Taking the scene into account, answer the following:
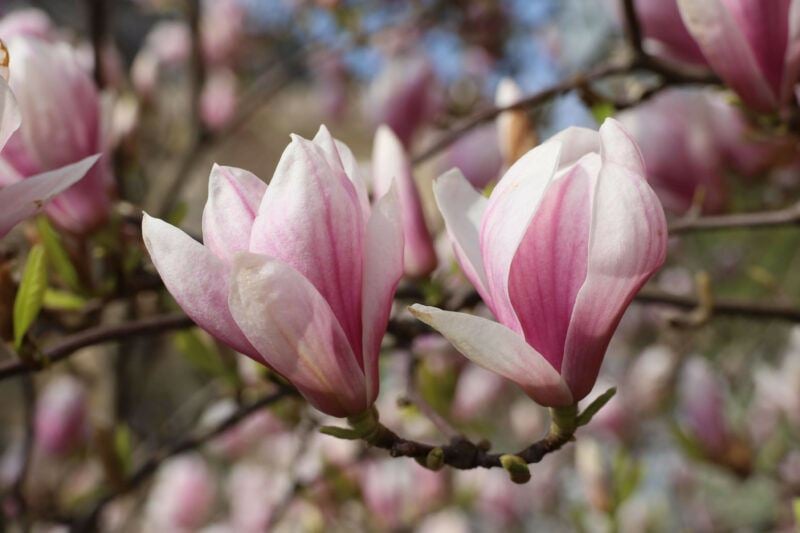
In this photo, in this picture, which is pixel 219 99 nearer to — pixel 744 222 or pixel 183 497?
pixel 183 497

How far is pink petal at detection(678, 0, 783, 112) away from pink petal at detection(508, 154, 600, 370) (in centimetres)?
22

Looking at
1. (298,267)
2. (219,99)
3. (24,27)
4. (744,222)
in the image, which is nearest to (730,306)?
(744,222)

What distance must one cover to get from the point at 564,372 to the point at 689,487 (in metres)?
2.06

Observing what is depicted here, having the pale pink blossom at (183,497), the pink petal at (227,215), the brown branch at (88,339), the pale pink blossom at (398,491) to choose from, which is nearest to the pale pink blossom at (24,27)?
the brown branch at (88,339)

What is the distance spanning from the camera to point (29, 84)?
660mm

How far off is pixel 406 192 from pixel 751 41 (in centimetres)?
30

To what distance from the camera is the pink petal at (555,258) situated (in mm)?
448

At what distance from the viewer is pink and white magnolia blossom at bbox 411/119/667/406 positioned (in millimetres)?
425

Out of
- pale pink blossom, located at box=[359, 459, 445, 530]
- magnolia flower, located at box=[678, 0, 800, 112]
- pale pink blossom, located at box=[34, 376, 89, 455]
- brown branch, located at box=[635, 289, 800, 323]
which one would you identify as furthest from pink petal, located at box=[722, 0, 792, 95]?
pale pink blossom, located at box=[34, 376, 89, 455]

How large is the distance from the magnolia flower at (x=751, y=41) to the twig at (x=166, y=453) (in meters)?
0.49

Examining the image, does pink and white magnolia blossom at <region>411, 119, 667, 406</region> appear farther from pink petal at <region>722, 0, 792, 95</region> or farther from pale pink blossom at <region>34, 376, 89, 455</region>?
pale pink blossom at <region>34, 376, 89, 455</region>

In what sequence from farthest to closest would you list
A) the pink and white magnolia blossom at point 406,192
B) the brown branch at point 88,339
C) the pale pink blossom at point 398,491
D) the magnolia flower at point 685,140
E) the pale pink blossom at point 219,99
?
1. the pale pink blossom at point 219,99
2. the pale pink blossom at point 398,491
3. the magnolia flower at point 685,140
4. the pink and white magnolia blossom at point 406,192
5. the brown branch at point 88,339

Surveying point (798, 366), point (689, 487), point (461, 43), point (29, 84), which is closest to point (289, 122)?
point (461, 43)

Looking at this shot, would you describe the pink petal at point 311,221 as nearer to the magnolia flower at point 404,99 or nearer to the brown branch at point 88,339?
the brown branch at point 88,339
